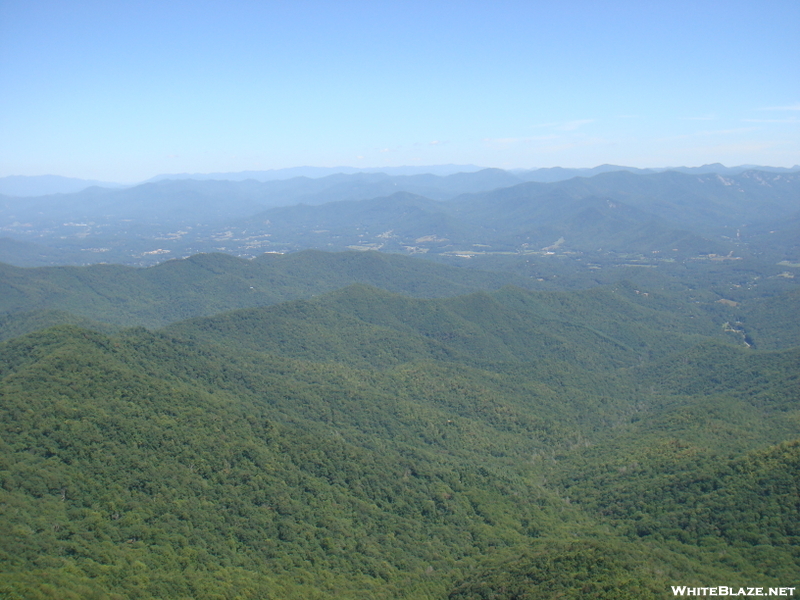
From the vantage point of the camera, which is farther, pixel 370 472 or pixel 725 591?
pixel 370 472

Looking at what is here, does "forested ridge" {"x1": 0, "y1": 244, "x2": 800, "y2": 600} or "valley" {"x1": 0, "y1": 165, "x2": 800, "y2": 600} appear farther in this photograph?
"forested ridge" {"x1": 0, "y1": 244, "x2": 800, "y2": 600}

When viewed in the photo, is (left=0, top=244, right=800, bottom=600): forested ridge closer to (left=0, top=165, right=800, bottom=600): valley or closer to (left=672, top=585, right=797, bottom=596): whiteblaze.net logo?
(left=0, top=165, right=800, bottom=600): valley

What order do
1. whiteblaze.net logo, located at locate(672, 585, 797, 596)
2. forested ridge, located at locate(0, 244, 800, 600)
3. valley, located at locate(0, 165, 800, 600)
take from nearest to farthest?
whiteblaze.net logo, located at locate(672, 585, 797, 596) < valley, located at locate(0, 165, 800, 600) < forested ridge, located at locate(0, 244, 800, 600)

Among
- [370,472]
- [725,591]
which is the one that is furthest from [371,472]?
[725,591]

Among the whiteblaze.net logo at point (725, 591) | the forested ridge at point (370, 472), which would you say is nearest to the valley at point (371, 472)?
the forested ridge at point (370, 472)

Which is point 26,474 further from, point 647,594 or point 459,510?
point 647,594

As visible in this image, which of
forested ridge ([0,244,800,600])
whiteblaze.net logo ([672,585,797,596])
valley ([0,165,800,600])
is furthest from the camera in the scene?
forested ridge ([0,244,800,600])

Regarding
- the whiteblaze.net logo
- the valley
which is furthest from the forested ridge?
the whiteblaze.net logo

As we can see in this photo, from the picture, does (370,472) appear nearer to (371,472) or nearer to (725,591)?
(371,472)

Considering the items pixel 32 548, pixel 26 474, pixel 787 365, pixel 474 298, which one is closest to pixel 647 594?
pixel 32 548
